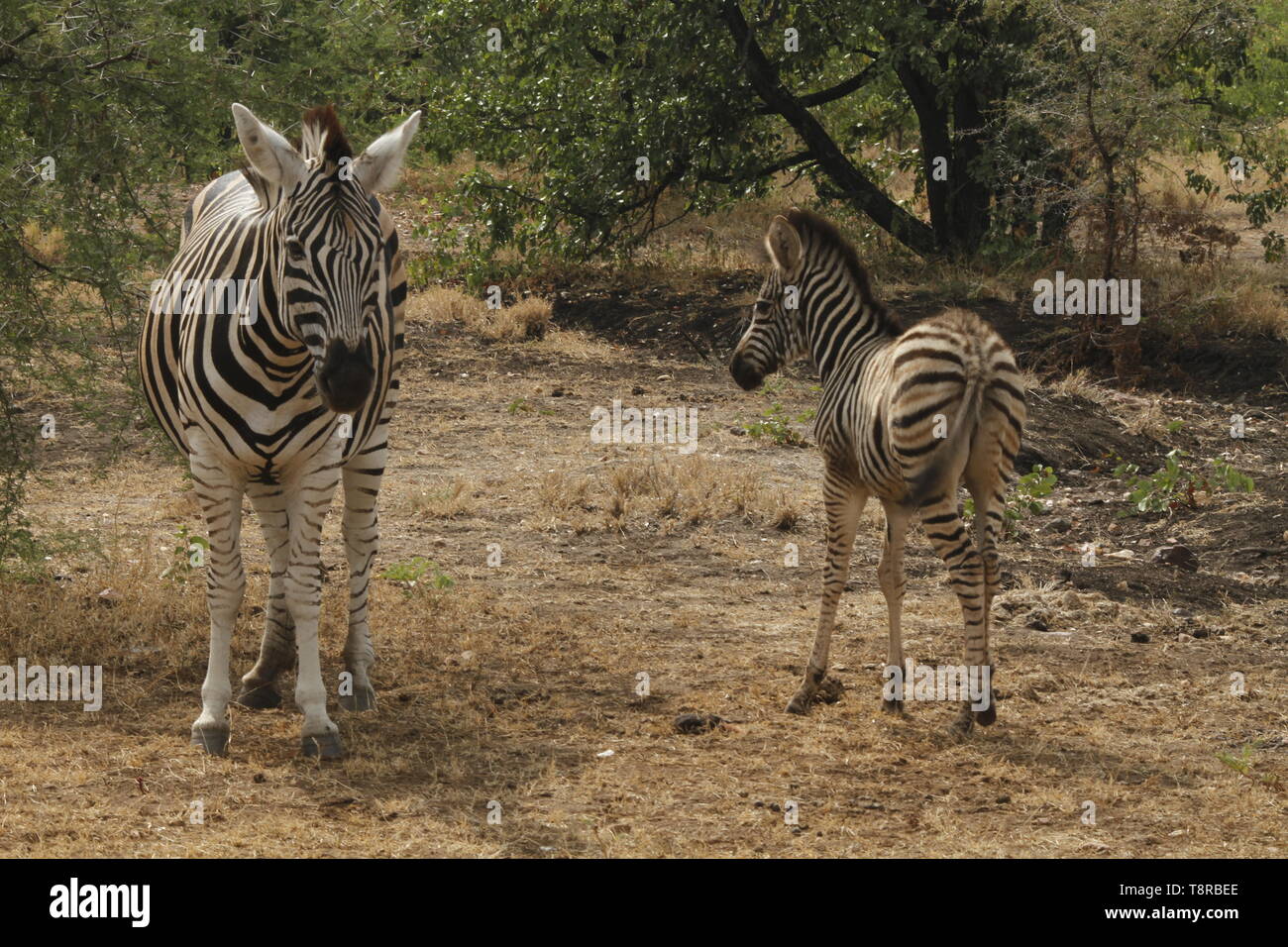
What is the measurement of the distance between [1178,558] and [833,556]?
3449 millimetres

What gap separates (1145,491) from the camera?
35.5 ft

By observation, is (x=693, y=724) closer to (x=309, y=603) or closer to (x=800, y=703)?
(x=800, y=703)

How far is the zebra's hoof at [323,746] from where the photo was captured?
→ 629 centimetres

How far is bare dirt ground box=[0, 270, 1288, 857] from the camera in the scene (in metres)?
5.69

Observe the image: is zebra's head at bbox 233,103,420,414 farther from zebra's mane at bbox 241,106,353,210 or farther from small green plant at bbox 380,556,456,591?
small green plant at bbox 380,556,456,591

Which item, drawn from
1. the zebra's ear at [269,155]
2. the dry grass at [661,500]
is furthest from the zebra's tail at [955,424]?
the dry grass at [661,500]

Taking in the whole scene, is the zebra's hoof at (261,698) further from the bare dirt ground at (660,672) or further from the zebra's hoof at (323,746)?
the zebra's hoof at (323,746)

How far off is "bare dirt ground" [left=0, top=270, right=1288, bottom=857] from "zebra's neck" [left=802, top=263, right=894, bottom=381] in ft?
5.61

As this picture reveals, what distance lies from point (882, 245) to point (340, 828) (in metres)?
14.3

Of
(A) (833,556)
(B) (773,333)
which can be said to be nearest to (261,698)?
(A) (833,556)

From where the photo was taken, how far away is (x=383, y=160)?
614cm

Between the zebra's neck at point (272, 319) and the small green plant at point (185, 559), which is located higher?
the zebra's neck at point (272, 319)

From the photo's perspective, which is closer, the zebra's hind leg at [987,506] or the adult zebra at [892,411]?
the adult zebra at [892,411]

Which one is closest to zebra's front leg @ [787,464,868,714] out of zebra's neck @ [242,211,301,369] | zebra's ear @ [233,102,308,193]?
zebra's neck @ [242,211,301,369]
